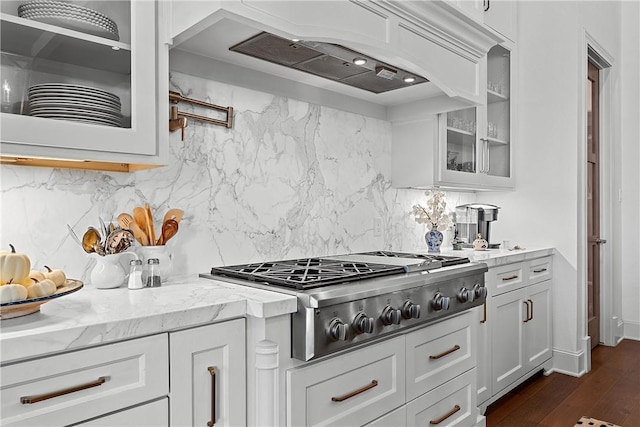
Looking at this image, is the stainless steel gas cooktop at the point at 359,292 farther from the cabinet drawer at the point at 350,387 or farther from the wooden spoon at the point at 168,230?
the wooden spoon at the point at 168,230

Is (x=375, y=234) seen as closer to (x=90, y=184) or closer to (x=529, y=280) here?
(x=529, y=280)

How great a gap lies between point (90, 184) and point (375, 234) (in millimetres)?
1616

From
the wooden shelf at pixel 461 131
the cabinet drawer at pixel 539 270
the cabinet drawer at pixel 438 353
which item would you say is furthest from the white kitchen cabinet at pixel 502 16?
the cabinet drawer at pixel 438 353

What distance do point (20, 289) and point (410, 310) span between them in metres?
1.23

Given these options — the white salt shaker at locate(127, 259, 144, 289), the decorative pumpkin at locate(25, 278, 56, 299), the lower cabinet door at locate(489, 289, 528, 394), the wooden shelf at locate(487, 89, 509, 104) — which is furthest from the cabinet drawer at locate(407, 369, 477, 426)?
the wooden shelf at locate(487, 89, 509, 104)

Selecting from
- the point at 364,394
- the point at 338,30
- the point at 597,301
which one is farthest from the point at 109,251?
the point at 597,301

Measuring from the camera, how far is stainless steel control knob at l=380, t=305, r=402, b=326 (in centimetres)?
160

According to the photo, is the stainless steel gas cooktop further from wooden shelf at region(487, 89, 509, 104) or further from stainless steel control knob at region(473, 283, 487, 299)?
wooden shelf at region(487, 89, 509, 104)

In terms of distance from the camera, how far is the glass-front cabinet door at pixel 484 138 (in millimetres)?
2832

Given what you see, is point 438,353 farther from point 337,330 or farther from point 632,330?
point 632,330

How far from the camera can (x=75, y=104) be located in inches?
52.7

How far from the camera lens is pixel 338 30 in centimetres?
170

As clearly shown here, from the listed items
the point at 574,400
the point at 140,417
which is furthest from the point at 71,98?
the point at 574,400

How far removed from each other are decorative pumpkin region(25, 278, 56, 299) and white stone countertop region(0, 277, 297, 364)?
0.19ft
